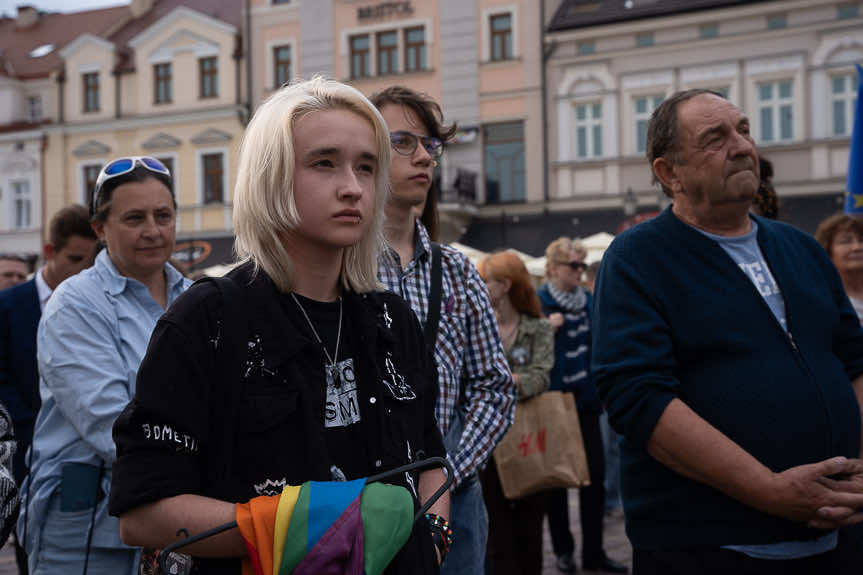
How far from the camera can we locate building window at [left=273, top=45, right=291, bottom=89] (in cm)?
2739

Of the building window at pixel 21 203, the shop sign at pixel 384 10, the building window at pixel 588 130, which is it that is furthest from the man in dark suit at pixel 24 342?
the building window at pixel 21 203

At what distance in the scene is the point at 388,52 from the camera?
85.7 feet

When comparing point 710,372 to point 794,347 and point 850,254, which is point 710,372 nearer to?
point 794,347

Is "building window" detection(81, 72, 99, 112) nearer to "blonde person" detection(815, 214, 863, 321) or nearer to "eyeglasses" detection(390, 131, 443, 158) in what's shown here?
"blonde person" detection(815, 214, 863, 321)

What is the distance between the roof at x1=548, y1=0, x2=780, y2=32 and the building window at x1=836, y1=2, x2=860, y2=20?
6.51 ft

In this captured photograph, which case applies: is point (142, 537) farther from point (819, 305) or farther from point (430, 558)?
point (819, 305)

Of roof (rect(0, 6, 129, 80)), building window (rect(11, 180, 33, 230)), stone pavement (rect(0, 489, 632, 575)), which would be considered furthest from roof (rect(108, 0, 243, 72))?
stone pavement (rect(0, 489, 632, 575))

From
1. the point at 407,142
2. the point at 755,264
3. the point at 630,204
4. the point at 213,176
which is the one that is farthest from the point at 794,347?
the point at 213,176

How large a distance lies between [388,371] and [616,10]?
23.7 meters

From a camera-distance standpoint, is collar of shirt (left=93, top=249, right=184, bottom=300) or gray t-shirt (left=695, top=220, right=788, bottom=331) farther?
collar of shirt (left=93, top=249, right=184, bottom=300)

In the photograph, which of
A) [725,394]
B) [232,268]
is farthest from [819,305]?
[232,268]

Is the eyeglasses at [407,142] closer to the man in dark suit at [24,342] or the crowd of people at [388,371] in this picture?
the crowd of people at [388,371]

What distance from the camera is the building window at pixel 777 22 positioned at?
21719mm

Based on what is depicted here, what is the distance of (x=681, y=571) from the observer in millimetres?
2414
